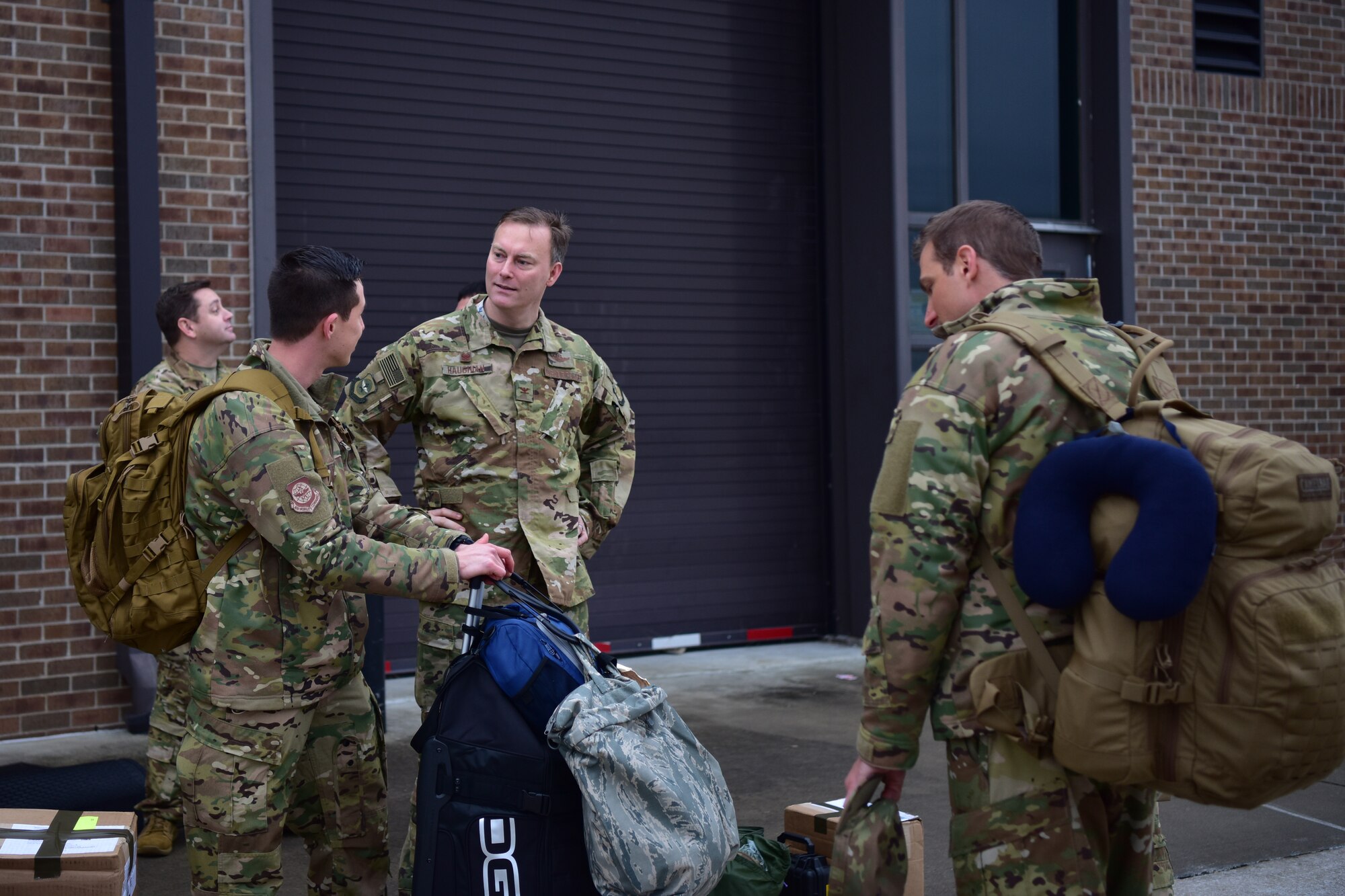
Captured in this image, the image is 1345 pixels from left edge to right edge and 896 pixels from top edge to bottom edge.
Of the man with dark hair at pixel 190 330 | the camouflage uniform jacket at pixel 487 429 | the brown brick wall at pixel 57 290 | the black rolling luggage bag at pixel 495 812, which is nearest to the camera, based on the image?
the black rolling luggage bag at pixel 495 812

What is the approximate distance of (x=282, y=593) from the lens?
3248 millimetres

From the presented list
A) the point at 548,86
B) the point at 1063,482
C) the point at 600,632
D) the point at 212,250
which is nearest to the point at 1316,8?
the point at 548,86

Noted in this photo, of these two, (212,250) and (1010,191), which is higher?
(1010,191)

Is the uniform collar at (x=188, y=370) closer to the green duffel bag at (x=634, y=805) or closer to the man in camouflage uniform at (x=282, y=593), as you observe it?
the man in camouflage uniform at (x=282, y=593)

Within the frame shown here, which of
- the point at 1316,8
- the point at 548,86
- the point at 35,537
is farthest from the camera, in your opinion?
the point at 1316,8

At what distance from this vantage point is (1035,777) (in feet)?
8.14

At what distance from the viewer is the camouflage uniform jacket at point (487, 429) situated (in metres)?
4.12

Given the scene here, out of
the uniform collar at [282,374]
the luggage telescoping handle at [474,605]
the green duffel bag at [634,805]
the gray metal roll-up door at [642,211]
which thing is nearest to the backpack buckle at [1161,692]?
the green duffel bag at [634,805]

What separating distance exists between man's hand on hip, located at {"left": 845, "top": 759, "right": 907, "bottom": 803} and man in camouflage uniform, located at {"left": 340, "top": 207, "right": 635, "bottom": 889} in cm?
163

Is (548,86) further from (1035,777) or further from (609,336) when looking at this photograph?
(1035,777)

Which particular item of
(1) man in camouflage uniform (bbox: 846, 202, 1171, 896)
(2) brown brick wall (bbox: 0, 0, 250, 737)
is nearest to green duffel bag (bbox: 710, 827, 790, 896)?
(1) man in camouflage uniform (bbox: 846, 202, 1171, 896)

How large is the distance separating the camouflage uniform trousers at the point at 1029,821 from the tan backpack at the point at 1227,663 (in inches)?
4.1

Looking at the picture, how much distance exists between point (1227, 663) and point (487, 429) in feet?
8.18

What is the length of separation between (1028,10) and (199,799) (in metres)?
8.72
